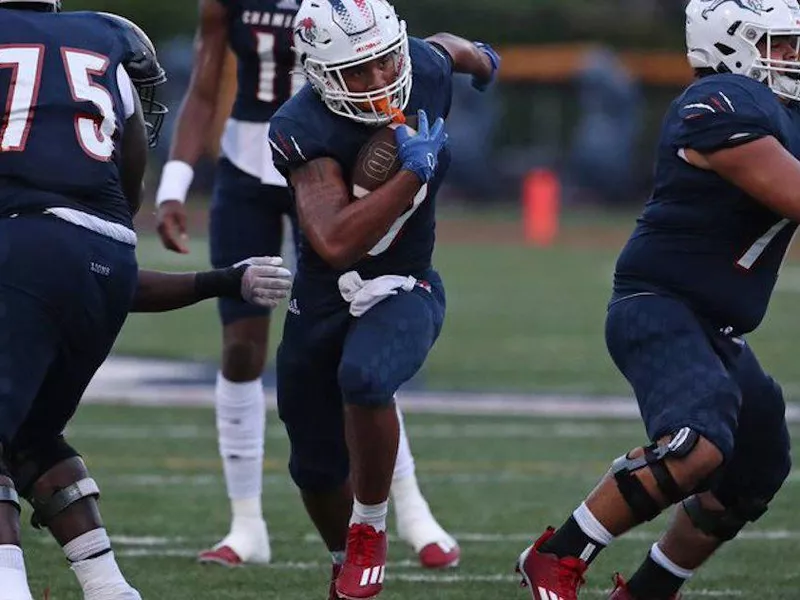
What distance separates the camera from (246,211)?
6297 mm

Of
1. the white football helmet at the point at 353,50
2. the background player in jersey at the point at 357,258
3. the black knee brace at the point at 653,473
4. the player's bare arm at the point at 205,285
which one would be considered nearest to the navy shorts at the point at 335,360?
the background player in jersey at the point at 357,258

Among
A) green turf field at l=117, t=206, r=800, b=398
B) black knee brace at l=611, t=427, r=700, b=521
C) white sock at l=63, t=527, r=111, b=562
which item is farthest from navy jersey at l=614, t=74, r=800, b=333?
green turf field at l=117, t=206, r=800, b=398

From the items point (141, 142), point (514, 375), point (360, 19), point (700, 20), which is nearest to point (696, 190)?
point (700, 20)

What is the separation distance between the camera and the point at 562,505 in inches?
278

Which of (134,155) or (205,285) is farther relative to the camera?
(205,285)

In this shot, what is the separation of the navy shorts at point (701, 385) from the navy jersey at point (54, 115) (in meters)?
1.45

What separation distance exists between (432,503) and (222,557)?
133 centimetres

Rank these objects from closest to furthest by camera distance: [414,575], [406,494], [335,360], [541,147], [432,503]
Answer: [335,360] < [414,575] < [406,494] < [432,503] < [541,147]

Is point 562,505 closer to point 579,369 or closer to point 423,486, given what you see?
point 423,486

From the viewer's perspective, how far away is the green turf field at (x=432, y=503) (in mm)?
5703

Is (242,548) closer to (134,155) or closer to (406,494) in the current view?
(406,494)

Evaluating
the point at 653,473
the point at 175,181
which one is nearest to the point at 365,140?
the point at 653,473

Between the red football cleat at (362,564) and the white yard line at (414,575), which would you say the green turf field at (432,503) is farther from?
the red football cleat at (362,564)

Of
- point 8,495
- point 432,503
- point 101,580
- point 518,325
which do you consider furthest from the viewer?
point 518,325
